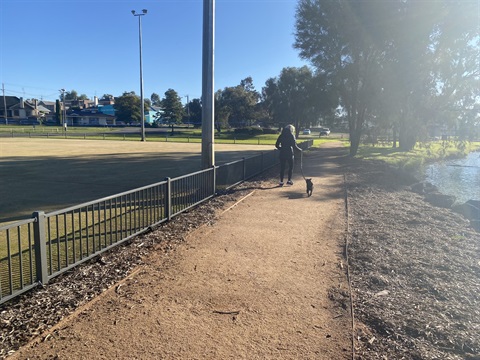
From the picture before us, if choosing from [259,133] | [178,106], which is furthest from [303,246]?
[178,106]

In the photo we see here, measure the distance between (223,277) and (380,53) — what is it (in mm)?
23668

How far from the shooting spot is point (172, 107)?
79.5 meters

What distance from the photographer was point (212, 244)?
6250 mm

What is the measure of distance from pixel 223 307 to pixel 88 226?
163 inches

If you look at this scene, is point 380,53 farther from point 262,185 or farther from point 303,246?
point 303,246

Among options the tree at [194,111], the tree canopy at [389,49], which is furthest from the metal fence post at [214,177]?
the tree at [194,111]

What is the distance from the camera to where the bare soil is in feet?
10.9

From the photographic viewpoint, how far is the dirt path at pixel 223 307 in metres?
3.28

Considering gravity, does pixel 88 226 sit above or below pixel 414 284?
above

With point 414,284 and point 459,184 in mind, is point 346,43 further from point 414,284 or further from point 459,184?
point 414,284

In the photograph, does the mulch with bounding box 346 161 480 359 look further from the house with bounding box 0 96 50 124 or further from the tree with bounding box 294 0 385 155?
the house with bounding box 0 96 50 124

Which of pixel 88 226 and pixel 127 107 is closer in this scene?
pixel 88 226

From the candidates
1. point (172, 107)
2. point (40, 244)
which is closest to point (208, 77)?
point (40, 244)

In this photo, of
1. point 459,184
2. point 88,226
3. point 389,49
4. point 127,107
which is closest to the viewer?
point 88,226
